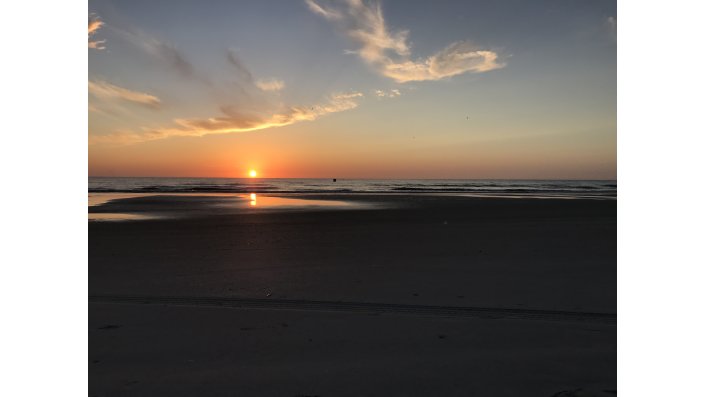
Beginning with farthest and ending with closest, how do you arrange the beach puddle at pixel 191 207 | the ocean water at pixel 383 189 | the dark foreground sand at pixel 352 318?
the ocean water at pixel 383 189 → the beach puddle at pixel 191 207 → the dark foreground sand at pixel 352 318

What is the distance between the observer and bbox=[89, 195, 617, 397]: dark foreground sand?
137 inches

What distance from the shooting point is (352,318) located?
5.02m

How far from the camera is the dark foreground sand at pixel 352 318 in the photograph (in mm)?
3475

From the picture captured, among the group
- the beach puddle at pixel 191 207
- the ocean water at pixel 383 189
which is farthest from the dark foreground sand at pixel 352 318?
the ocean water at pixel 383 189

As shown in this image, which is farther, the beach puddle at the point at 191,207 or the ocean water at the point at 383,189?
the ocean water at the point at 383,189

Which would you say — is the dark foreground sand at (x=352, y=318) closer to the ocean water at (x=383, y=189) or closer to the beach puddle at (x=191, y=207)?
the beach puddle at (x=191, y=207)

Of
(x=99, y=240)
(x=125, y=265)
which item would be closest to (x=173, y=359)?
(x=125, y=265)

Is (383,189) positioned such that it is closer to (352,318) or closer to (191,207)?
(191,207)

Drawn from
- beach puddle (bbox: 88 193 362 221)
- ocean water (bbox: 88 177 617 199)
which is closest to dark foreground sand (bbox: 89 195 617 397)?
beach puddle (bbox: 88 193 362 221)

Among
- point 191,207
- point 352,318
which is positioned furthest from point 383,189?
point 352,318

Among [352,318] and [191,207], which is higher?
[191,207]

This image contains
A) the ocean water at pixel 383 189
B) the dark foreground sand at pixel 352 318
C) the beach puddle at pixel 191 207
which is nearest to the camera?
the dark foreground sand at pixel 352 318

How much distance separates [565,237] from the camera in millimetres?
11641

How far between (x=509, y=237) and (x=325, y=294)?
730 centimetres
